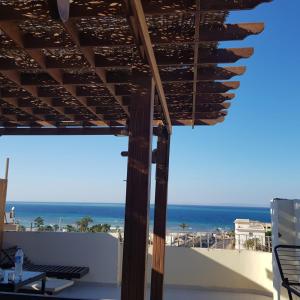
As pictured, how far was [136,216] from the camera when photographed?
8.26ft

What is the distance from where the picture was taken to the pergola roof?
85.7 inches

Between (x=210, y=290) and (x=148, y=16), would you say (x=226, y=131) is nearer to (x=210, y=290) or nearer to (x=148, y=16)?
(x=210, y=290)

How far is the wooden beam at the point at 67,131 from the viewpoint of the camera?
562 cm

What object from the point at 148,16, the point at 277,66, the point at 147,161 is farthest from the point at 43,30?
the point at 277,66

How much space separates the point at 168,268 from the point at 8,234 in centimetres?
299

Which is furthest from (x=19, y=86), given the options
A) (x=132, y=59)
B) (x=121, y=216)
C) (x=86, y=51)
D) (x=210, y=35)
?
(x=121, y=216)

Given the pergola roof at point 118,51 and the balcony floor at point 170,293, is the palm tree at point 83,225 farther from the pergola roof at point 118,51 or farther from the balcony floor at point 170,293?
the pergola roof at point 118,51

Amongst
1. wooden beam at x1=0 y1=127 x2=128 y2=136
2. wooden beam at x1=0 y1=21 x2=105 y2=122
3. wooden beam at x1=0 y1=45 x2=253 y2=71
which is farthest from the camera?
wooden beam at x1=0 y1=127 x2=128 y2=136

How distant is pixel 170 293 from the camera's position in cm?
635

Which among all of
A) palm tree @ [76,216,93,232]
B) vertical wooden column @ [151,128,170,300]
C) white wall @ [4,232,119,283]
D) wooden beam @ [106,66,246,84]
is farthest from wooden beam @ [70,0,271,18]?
palm tree @ [76,216,93,232]

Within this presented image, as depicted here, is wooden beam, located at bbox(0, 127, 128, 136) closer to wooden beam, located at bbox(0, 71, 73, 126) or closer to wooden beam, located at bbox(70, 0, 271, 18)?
wooden beam, located at bbox(0, 71, 73, 126)

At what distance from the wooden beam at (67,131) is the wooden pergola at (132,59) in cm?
128

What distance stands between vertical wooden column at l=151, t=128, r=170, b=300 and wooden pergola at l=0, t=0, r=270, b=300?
64cm

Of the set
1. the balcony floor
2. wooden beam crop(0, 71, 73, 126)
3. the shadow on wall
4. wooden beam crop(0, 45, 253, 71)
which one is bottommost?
the balcony floor
